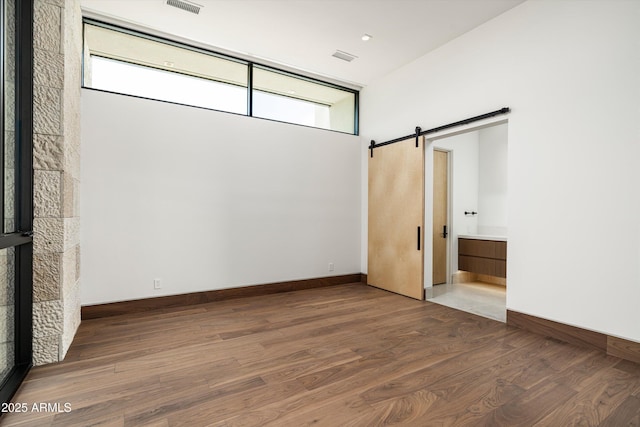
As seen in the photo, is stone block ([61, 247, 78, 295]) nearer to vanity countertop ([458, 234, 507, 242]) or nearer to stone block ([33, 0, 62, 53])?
stone block ([33, 0, 62, 53])

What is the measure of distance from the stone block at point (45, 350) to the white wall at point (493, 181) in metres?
5.92

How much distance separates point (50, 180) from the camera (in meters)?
2.31

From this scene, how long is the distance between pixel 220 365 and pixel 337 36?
362 cm

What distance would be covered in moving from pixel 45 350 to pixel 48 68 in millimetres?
2016

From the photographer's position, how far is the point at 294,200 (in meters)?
4.70

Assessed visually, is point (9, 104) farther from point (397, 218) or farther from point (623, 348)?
point (623, 348)

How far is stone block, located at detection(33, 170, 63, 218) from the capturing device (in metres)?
2.24

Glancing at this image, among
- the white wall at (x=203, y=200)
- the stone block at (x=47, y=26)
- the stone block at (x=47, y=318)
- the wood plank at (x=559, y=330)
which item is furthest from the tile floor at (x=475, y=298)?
the stone block at (x=47, y=26)

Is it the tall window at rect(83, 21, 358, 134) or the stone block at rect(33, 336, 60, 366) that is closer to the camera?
the stone block at rect(33, 336, 60, 366)

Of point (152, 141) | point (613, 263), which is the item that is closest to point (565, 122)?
point (613, 263)

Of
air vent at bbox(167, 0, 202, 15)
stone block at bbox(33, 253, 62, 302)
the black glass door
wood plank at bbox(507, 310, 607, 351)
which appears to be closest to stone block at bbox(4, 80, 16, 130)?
the black glass door

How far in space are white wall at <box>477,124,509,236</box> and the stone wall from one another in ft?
18.9

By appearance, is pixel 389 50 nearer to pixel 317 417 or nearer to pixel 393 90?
pixel 393 90

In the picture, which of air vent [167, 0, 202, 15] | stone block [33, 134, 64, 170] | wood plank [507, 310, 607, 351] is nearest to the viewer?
stone block [33, 134, 64, 170]
